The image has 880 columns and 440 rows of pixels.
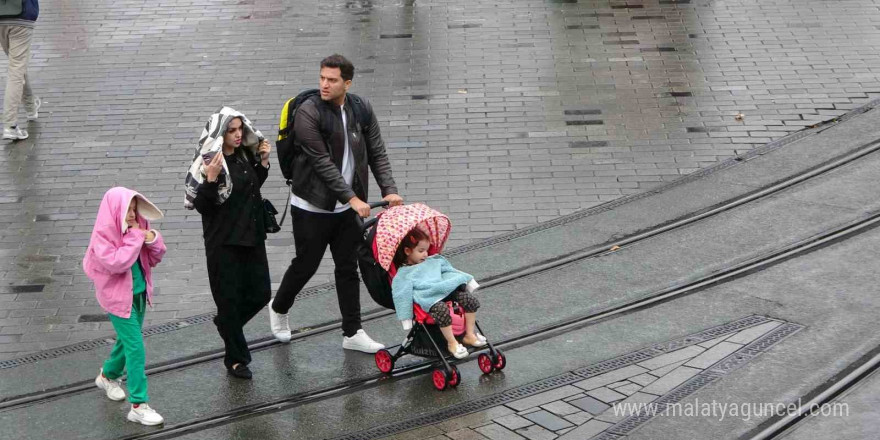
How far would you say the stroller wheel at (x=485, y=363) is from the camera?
25.2 ft

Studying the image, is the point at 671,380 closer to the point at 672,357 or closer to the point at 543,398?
the point at 672,357

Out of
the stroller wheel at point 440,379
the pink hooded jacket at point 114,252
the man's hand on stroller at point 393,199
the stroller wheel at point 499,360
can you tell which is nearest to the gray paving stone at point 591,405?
the stroller wheel at point 499,360

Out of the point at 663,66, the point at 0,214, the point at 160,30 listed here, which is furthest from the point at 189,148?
the point at 663,66

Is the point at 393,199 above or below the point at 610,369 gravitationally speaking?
above

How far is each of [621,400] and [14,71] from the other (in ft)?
26.0

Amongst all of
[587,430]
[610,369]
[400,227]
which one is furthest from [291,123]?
[587,430]

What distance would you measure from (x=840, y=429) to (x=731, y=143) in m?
5.34

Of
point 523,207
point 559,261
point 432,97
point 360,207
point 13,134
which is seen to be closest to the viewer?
point 360,207

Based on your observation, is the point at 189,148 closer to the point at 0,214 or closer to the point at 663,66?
the point at 0,214

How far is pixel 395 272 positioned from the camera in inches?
304

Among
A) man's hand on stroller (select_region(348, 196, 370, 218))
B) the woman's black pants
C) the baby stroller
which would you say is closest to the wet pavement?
the baby stroller

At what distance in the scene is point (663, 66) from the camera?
14.0 meters

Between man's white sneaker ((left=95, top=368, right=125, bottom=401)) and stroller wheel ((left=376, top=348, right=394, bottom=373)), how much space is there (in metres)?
1.65

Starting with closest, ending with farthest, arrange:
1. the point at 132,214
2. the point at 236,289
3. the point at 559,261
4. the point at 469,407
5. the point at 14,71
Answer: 1. the point at 132,214
2. the point at 469,407
3. the point at 236,289
4. the point at 559,261
5. the point at 14,71
